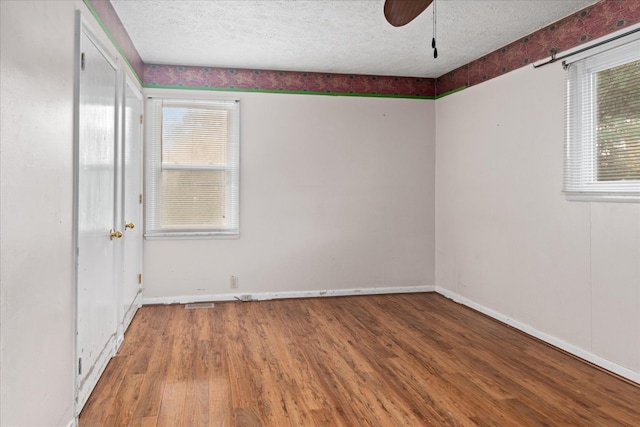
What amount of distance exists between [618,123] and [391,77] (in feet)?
8.88

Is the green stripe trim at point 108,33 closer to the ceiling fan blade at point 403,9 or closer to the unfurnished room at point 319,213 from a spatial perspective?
the unfurnished room at point 319,213

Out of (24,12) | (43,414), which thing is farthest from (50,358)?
(24,12)

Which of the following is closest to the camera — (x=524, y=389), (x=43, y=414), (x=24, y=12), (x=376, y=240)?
(x=24, y=12)

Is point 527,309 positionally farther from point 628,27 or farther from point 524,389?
point 628,27

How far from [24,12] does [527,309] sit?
3.93 m

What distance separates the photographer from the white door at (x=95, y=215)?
2.34m

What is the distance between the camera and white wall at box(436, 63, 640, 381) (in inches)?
117

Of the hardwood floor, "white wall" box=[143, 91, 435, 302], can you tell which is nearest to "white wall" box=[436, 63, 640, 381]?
the hardwood floor

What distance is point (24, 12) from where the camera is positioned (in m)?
1.64

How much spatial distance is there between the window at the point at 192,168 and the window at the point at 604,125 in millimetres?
3207

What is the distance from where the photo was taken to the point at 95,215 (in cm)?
263

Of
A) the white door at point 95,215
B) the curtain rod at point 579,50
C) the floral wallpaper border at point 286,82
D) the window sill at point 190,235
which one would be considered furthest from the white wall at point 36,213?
the curtain rod at point 579,50

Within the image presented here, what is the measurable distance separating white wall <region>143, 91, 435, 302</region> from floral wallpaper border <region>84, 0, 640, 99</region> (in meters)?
0.13

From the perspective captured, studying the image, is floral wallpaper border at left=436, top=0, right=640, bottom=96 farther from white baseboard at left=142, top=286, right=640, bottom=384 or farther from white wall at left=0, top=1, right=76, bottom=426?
white wall at left=0, top=1, right=76, bottom=426
